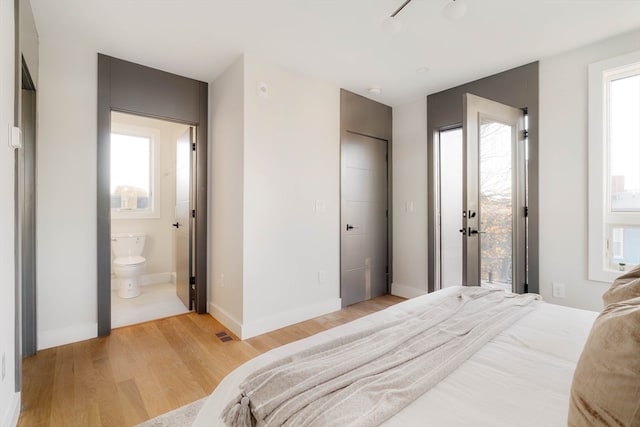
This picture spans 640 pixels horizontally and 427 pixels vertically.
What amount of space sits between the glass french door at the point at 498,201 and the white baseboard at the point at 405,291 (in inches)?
43.1

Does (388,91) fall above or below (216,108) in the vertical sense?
above

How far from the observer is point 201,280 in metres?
3.27

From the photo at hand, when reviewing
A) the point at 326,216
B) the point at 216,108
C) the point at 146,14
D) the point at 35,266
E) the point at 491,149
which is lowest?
the point at 35,266

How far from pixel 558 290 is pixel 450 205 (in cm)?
136

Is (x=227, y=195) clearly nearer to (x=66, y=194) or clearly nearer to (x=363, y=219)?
(x=66, y=194)

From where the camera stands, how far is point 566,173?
2.68 metres

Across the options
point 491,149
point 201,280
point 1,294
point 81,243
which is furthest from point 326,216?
point 1,294

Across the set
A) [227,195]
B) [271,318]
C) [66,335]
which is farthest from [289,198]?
[66,335]

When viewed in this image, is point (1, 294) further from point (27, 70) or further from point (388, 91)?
point (388, 91)

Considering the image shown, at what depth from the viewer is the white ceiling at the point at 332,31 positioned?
6.85ft

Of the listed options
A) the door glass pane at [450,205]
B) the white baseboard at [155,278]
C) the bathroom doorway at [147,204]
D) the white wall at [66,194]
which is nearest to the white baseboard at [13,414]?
the white wall at [66,194]

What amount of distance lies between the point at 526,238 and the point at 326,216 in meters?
1.99

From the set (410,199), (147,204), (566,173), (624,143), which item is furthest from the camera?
(147,204)

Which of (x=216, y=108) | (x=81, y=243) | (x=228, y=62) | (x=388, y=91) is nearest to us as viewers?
(x=81, y=243)
